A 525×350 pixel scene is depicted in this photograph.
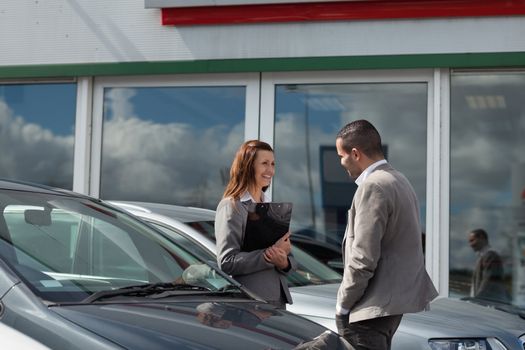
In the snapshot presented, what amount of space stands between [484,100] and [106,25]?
4377 mm

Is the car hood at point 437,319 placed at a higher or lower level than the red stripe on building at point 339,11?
lower

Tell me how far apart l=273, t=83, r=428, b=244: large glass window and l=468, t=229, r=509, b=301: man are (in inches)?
37.5

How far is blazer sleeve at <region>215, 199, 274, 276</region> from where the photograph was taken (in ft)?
15.5

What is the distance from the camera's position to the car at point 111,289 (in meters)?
3.05

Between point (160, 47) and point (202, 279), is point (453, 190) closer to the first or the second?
point (160, 47)

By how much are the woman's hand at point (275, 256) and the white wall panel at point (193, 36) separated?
486 cm

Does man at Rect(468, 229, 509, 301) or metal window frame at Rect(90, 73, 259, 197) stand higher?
metal window frame at Rect(90, 73, 259, 197)

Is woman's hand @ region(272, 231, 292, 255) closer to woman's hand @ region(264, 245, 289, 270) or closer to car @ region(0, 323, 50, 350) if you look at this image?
woman's hand @ region(264, 245, 289, 270)

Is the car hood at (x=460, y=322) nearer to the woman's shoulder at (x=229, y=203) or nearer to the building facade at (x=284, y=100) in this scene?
the woman's shoulder at (x=229, y=203)

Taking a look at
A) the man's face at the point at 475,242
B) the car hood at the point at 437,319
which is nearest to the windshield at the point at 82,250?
the car hood at the point at 437,319

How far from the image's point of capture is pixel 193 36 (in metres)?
9.73

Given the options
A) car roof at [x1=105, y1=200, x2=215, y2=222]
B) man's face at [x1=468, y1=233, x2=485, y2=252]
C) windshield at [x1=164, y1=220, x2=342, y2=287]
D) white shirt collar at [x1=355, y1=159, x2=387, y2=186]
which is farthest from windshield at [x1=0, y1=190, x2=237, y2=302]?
man's face at [x1=468, y1=233, x2=485, y2=252]

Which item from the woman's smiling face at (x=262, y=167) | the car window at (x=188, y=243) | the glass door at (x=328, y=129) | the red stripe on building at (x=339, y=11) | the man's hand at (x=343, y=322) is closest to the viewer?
the man's hand at (x=343, y=322)

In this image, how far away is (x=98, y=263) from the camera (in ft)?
13.1
